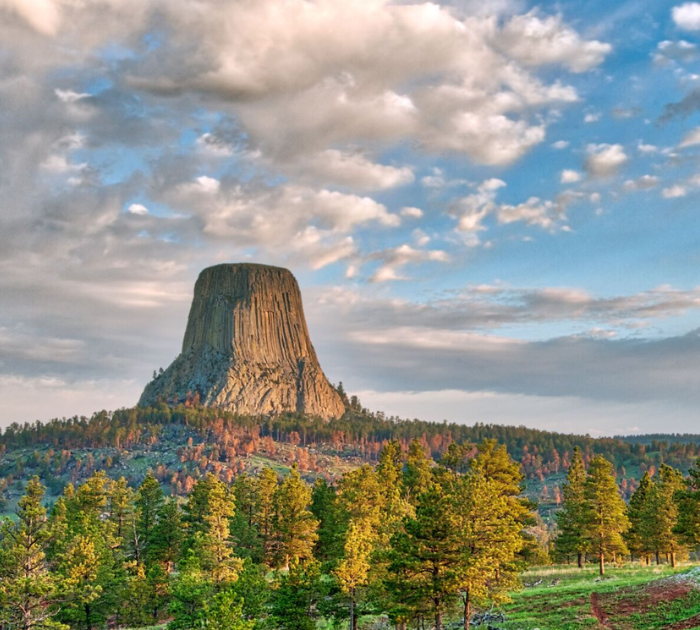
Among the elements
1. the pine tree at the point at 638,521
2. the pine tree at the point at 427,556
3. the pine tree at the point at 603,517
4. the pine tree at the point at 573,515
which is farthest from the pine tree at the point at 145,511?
the pine tree at the point at 638,521

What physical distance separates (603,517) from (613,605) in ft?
85.5

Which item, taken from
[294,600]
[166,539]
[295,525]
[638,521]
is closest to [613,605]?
[294,600]

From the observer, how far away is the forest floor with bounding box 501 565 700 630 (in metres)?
47.0

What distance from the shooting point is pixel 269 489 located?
87.2 m

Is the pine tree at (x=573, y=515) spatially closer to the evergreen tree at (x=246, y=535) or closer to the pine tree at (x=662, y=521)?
the pine tree at (x=662, y=521)

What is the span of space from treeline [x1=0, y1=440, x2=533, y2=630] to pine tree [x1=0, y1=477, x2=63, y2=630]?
0.40ft

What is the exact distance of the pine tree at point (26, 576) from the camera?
165 ft

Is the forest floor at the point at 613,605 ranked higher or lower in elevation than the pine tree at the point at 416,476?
lower

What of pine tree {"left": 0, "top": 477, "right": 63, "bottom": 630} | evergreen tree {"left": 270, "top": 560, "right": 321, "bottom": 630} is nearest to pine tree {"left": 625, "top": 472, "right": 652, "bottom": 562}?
evergreen tree {"left": 270, "top": 560, "right": 321, "bottom": 630}

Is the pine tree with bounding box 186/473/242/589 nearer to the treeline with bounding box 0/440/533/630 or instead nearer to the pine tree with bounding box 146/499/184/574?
the treeline with bounding box 0/440/533/630

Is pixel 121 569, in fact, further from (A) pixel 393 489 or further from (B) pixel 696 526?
(B) pixel 696 526

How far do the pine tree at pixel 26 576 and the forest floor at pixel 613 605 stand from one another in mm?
35729

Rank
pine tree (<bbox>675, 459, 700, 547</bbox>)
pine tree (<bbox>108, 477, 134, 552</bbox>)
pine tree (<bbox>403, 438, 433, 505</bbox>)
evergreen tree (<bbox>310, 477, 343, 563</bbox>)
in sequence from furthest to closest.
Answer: pine tree (<bbox>403, 438, 433, 505</bbox>) < pine tree (<bbox>108, 477, 134, 552</bbox>) < evergreen tree (<bbox>310, 477, 343, 563</bbox>) < pine tree (<bbox>675, 459, 700, 547</bbox>)

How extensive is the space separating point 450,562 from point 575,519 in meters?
45.4
